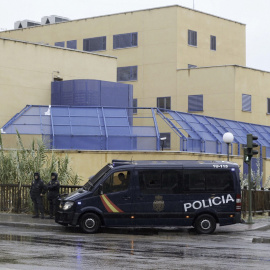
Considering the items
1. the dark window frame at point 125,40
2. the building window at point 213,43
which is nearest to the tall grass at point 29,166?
the dark window frame at point 125,40

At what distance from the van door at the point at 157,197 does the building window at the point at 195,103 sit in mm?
36779

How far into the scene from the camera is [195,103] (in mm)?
58125

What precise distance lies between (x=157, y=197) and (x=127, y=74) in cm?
4153

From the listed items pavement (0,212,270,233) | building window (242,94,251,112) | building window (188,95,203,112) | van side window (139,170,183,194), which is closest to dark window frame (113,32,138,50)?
building window (188,95,203,112)

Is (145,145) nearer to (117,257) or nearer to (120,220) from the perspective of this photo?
(120,220)

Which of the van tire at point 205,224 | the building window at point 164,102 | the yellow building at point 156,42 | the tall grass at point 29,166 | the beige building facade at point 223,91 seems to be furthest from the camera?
the yellow building at point 156,42

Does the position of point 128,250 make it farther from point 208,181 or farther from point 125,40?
point 125,40

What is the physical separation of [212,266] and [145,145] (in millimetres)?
26431

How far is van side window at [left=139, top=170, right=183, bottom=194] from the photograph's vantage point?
21.3m

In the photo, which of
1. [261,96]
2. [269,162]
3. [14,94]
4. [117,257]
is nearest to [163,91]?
[261,96]

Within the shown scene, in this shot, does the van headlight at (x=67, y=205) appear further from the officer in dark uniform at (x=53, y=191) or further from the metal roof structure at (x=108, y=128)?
the metal roof structure at (x=108, y=128)

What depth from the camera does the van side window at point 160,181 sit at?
840 inches

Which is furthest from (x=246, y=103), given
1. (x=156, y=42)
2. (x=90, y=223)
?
(x=90, y=223)

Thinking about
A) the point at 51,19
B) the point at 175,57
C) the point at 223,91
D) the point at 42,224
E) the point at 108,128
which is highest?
the point at 51,19
